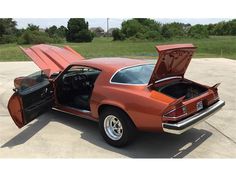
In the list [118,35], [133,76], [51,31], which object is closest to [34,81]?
[133,76]

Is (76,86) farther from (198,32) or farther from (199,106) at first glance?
(198,32)

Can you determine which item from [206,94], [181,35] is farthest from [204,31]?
[206,94]

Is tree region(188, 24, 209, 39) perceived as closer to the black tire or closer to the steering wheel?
the steering wheel

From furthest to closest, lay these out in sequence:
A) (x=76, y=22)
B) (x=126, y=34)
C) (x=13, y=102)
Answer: (x=76, y=22) < (x=126, y=34) < (x=13, y=102)

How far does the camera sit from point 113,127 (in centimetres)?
520

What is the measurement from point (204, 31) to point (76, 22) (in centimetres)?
2360

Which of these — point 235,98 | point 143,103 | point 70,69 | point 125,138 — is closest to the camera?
point 143,103

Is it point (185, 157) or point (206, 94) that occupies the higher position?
point (206, 94)

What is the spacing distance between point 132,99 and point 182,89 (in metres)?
1.23

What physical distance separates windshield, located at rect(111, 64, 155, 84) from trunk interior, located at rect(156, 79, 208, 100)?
32 centimetres

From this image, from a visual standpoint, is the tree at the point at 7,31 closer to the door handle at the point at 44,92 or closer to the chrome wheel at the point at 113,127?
the door handle at the point at 44,92

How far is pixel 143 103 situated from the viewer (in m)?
4.64

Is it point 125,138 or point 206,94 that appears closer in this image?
point 125,138
